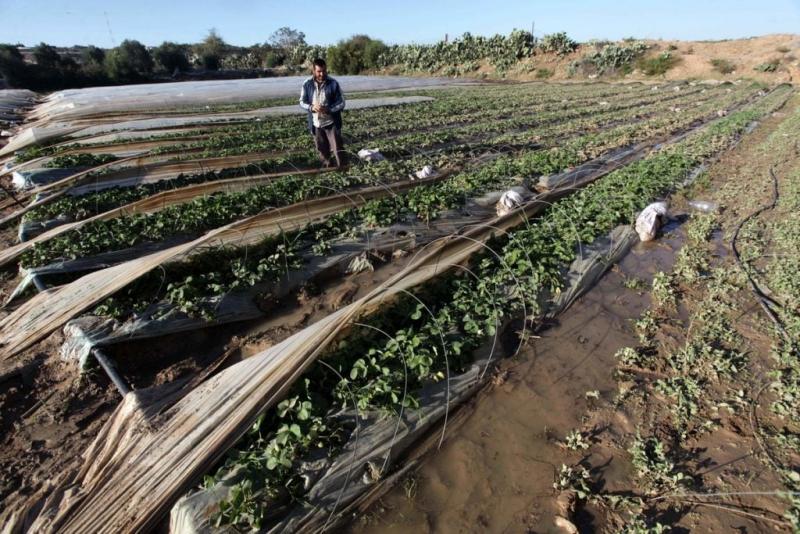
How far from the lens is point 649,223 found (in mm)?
6117

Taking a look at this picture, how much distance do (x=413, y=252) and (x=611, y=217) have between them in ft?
10.6

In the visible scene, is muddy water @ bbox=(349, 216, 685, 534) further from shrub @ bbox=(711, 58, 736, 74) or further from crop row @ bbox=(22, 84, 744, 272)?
shrub @ bbox=(711, 58, 736, 74)

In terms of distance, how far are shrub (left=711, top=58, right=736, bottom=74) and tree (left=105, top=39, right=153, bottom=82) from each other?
52.0m

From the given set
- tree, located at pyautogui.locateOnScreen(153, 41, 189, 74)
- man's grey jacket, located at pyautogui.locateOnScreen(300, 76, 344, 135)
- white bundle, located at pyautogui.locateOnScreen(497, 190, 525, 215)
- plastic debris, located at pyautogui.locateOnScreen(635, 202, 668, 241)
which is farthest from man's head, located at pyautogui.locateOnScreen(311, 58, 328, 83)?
tree, located at pyautogui.locateOnScreen(153, 41, 189, 74)

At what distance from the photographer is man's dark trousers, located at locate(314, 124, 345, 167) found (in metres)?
8.06

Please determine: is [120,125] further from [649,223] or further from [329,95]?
[649,223]

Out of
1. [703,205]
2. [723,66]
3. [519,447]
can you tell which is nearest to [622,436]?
[519,447]

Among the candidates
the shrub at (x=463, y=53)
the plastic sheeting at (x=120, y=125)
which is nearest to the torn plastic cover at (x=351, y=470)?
the plastic sheeting at (x=120, y=125)

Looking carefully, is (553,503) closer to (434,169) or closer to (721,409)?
(721,409)

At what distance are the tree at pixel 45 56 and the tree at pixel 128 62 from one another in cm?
361

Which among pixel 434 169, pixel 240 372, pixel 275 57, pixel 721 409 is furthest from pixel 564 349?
pixel 275 57

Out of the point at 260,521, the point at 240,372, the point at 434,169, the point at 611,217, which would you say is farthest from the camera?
the point at 434,169

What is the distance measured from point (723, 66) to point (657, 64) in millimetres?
5184

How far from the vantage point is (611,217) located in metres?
6.33
